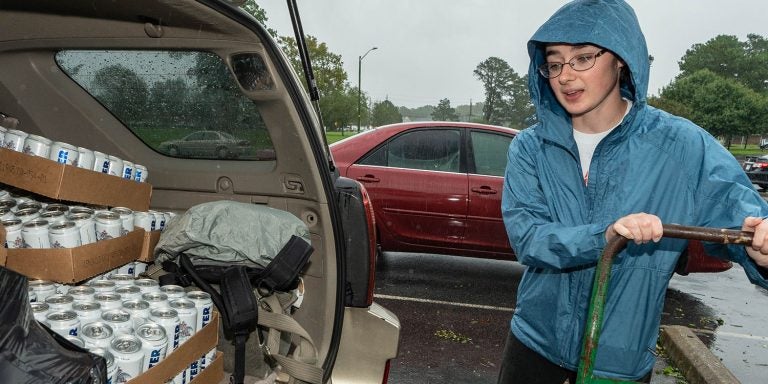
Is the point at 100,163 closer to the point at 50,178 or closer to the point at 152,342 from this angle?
the point at 50,178

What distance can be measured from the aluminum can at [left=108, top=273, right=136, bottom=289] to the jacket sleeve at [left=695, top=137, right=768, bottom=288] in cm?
229

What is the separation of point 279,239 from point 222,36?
0.93 meters

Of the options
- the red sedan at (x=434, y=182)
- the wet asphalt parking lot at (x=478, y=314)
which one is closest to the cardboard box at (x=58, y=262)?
the wet asphalt parking lot at (x=478, y=314)

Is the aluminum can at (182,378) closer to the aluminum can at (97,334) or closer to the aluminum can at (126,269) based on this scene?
the aluminum can at (97,334)

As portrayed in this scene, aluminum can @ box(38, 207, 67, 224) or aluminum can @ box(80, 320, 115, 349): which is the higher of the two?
aluminum can @ box(38, 207, 67, 224)

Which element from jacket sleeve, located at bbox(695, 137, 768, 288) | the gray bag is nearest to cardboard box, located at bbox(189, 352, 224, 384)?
the gray bag

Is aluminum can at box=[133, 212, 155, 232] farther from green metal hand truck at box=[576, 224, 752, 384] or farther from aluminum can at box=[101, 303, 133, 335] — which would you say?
green metal hand truck at box=[576, 224, 752, 384]

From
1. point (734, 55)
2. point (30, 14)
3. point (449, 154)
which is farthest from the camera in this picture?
point (734, 55)

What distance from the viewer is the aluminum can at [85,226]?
245cm

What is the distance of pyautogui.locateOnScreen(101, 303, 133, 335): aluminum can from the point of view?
205 cm

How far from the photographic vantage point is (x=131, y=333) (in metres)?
2.09

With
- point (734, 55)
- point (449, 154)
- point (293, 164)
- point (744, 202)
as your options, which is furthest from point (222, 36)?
point (734, 55)

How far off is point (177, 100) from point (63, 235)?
905mm

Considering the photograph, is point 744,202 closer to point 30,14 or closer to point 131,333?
point 131,333
